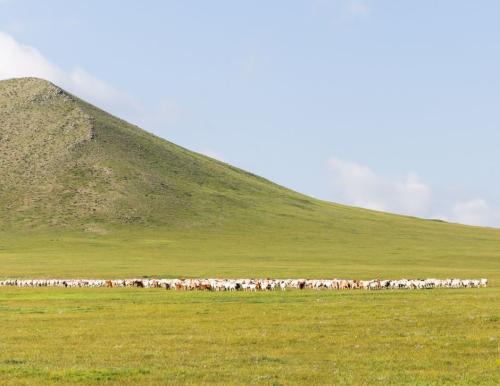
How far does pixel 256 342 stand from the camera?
26000 mm

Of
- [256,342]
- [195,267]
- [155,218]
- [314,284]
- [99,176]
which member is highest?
[99,176]

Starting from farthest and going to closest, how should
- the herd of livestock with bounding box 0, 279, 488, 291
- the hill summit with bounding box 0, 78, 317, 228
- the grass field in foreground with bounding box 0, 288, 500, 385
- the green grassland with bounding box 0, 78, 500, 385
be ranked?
the hill summit with bounding box 0, 78, 317, 228, the herd of livestock with bounding box 0, 279, 488, 291, the green grassland with bounding box 0, 78, 500, 385, the grass field in foreground with bounding box 0, 288, 500, 385

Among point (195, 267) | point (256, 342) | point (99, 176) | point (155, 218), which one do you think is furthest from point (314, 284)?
point (99, 176)

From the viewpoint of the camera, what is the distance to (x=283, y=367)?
21.4m

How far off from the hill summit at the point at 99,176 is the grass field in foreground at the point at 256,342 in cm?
10047

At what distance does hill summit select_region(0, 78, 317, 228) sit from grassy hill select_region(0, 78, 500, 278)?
0.30 m

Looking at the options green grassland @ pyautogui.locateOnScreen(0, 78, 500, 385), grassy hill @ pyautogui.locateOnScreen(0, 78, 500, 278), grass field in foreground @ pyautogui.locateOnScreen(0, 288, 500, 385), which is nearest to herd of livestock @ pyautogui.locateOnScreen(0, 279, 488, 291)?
green grassland @ pyautogui.locateOnScreen(0, 78, 500, 385)

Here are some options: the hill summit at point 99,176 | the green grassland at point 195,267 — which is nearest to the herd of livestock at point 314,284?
the green grassland at point 195,267

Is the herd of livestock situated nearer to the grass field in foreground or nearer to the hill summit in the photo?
the grass field in foreground

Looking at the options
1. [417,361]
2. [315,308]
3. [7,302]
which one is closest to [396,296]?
[315,308]

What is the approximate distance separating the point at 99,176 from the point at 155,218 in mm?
20384

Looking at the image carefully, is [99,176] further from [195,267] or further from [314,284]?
[314,284]

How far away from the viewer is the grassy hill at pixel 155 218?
3868 inches

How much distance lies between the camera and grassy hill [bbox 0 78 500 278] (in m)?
98.2
